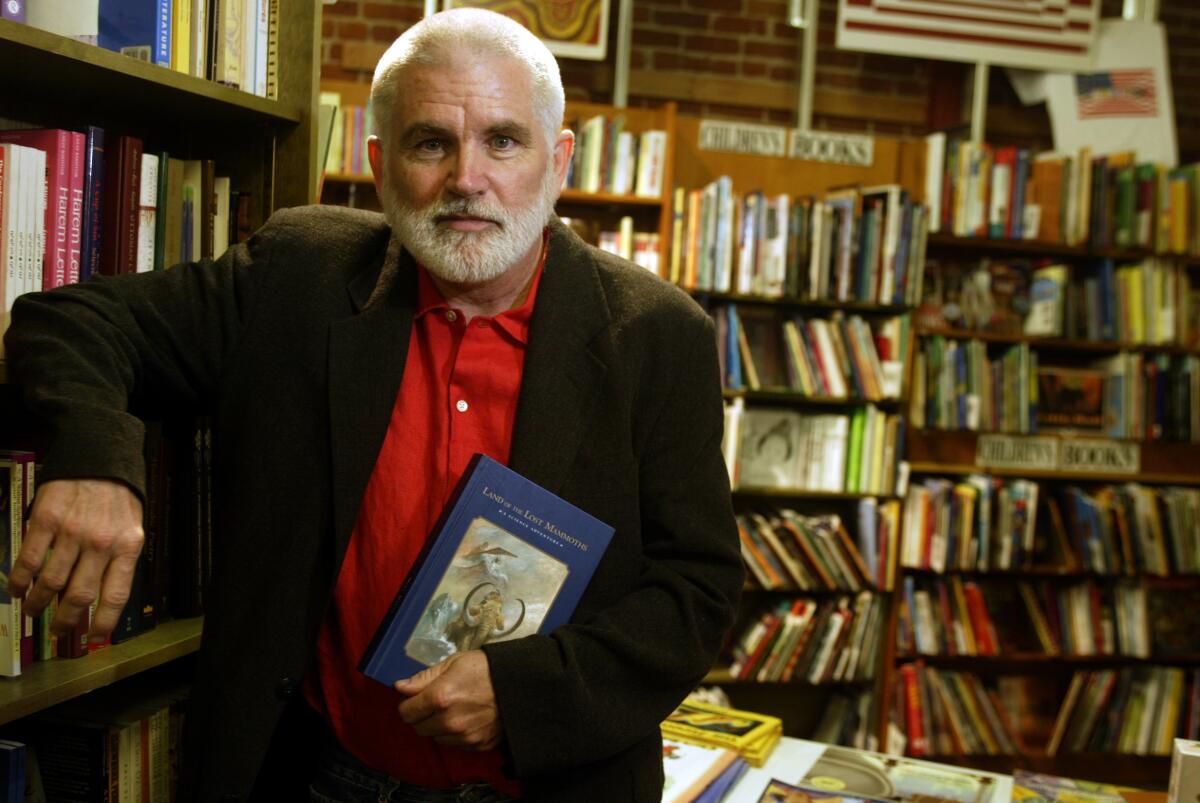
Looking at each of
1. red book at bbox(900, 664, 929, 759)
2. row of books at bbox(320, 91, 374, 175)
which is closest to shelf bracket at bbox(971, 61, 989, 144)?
red book at bbox(900, 664, 929, 759)

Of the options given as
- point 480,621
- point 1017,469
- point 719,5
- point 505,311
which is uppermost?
point 719,5

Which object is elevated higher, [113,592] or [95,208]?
[95,208]

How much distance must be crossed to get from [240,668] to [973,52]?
3937 mm

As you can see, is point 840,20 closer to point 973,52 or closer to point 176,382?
point 973,52

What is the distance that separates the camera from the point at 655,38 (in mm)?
4410

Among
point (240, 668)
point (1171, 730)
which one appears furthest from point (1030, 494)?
point (240, 668)

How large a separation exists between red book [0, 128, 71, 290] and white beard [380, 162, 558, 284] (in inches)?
16.4

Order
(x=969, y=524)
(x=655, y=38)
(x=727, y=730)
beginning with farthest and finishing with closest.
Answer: (x=655, y=38) < (x=969, y=524) < (x=727, y=730)

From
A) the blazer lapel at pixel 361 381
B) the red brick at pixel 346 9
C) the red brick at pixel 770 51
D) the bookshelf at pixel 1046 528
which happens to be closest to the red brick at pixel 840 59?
the red brick at pixel 770 51

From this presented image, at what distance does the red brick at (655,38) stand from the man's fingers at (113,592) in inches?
152

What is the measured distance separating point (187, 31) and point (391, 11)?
3.01 metres

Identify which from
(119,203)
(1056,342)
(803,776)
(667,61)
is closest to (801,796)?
(803,776)

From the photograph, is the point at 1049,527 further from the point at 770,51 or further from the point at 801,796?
the point at 801,796

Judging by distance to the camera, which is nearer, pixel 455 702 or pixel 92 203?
pixel 455 702
